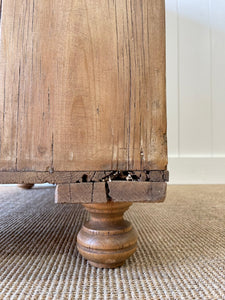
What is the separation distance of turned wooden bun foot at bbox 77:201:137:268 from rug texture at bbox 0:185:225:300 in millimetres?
27

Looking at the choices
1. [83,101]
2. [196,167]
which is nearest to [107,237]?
[83,101]

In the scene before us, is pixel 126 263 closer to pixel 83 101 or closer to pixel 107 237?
pixel 107 237

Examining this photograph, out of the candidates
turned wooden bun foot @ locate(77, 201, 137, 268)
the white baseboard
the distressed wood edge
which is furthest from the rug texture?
the white baseboard

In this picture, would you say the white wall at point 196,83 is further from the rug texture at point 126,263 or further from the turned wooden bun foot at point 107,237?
the turned wooden bun foot at point 107,237

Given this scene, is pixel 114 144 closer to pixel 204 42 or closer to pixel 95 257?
pixel 95 257

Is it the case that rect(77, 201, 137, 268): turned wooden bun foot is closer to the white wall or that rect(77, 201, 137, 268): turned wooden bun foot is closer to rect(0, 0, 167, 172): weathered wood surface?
rect(0, 0, 167, 172): weathered wood surface

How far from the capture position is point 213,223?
Result: 2.33ft

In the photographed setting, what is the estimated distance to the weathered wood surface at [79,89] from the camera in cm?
38

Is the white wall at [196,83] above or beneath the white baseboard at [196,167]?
above

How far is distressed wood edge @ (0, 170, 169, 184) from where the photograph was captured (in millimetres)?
375

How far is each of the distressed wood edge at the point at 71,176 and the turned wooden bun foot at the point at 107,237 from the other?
0.05m

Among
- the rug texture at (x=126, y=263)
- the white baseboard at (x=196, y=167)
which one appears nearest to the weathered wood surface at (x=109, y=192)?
the rug texture at (x=126, y=263)

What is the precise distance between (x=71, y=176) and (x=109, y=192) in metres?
0.06

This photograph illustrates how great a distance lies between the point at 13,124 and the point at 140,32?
0.75 feet
